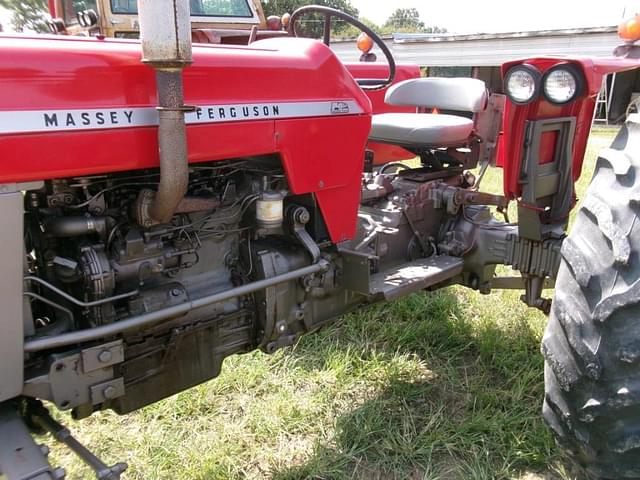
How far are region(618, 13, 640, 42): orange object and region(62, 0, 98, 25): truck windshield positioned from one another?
12.0ft

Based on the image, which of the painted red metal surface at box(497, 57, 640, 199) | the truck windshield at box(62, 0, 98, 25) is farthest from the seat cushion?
the truck windshield at box(62, 0, 98, 25)

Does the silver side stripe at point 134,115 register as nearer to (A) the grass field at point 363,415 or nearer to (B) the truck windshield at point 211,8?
(A) the grass field at point 363,415

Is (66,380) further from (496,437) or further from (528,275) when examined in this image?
(528,275)

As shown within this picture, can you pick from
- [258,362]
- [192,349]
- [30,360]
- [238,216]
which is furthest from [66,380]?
[258,362]

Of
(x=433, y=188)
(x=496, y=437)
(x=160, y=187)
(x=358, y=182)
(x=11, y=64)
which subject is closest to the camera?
(x=11, y=64)

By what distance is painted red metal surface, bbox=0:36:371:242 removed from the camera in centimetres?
125

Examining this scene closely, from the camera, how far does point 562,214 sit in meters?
2.30

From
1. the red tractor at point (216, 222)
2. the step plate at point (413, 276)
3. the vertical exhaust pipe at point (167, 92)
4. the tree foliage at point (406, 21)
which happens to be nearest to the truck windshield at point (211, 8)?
the red tractor at point (216, 222)

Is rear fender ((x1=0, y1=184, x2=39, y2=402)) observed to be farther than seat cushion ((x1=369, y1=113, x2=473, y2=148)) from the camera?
No

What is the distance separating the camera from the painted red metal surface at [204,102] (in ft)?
4.09

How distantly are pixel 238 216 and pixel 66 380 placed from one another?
26.6 inches

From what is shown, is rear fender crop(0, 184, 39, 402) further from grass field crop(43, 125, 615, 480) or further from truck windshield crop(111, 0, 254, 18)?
truck windshield crop(111, 0, 254, 18)

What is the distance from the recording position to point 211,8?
4176mm

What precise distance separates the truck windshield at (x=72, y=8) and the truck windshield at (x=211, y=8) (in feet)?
1.51
